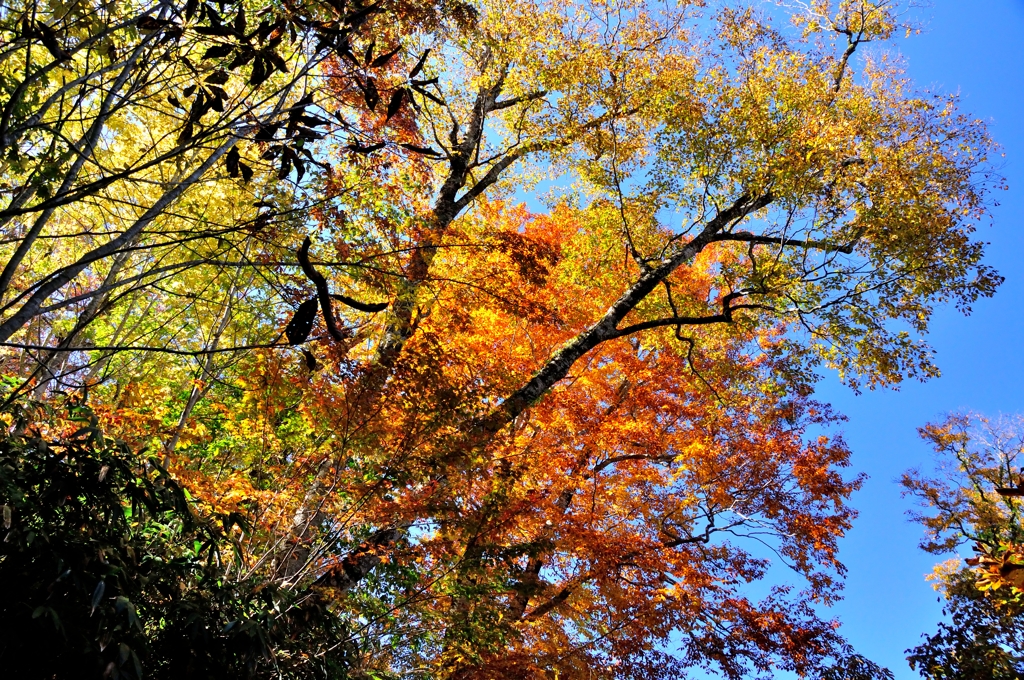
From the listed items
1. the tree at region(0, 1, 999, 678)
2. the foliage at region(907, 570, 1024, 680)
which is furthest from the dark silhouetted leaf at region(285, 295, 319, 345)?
the foliage at region(907, 570, 1024, 680)

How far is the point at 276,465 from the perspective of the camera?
5695 millimetres

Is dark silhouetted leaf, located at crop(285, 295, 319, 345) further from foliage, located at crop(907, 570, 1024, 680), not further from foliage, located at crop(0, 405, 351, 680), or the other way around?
foliage, located at crop(907, 570, 1024, 680)

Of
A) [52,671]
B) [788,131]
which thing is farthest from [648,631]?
[52,671]

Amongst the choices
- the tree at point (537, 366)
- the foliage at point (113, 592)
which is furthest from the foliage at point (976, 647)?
the foliage at point (113, 592)

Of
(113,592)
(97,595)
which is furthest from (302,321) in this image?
(113,592)

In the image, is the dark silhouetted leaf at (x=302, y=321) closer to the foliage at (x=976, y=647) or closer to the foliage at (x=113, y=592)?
the foliage at (x=113, y=592)

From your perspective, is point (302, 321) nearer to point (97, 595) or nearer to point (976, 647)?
point (97, 595)

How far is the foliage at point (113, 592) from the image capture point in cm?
279

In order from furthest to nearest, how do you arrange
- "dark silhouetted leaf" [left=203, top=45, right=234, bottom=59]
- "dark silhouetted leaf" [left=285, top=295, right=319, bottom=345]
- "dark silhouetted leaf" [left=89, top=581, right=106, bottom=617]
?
"dark silhouetted leaf" [left=89, top=581, right=106, bottom=617] < "dark silhouetted leaf" [left=203, top=45, right=234, bottom=59] < "dark silhouetted leaf" [left=285, top=295, right=319, bottom=345]

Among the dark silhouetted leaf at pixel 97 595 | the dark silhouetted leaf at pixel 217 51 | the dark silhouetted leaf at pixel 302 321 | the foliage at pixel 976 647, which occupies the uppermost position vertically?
the foliage at pixel 976 647

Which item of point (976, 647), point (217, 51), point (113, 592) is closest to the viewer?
point (217, 51)

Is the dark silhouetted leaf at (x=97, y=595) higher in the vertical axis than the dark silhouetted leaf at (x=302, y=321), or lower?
lower

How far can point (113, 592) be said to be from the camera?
10.1 feet

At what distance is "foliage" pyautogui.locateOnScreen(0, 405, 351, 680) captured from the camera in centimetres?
279
